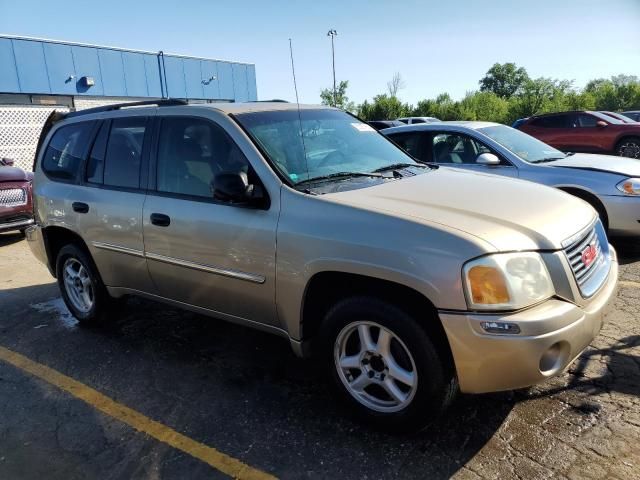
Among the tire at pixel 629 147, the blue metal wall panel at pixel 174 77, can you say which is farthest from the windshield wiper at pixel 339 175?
the blue metal wall panel at pixel 174 77

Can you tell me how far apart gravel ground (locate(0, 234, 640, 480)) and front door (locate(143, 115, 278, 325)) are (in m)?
0.54

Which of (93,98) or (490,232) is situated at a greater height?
(93,98)

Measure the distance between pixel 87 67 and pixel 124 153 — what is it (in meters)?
24.0

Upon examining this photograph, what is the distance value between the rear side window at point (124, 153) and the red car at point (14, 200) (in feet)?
16.1

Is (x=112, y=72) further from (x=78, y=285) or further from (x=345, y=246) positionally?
(x=345, y=246)

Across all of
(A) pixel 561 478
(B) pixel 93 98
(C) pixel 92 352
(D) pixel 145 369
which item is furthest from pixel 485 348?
(B) pixel 93 98

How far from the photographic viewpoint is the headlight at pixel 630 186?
553 cm

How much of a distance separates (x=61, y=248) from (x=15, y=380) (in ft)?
4.58

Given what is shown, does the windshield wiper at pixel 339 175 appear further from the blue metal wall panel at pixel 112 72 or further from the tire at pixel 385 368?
the blue metal wall panel at pixel 112 72

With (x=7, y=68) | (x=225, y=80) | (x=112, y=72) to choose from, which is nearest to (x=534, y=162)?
(x=7, y=68)

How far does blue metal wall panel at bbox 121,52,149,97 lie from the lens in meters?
26.5

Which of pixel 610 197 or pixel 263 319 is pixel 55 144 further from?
pixel 610 197

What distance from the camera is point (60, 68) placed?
23328 mm

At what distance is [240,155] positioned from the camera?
3266 mm
